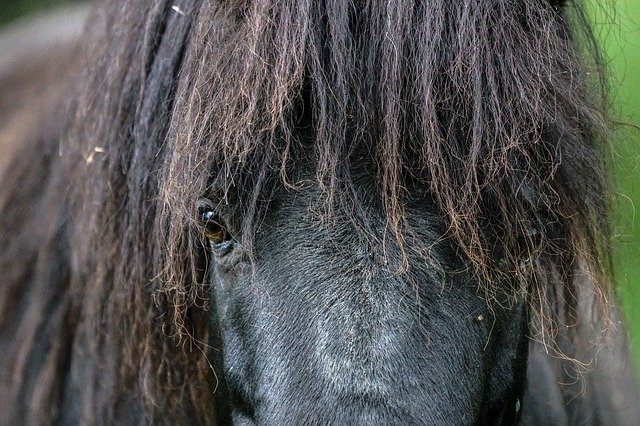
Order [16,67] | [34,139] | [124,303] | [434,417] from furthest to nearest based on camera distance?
[16,67]
[34,139]
[124,303]
[434,417]

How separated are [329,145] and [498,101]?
0.25 metres

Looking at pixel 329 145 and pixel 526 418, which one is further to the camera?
pixel 526 418

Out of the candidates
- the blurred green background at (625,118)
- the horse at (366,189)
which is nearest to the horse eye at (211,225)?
the horse at (366,189)

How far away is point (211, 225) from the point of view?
145cm

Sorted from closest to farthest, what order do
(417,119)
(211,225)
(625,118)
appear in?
(417,119)
(211,225)
(625,118)

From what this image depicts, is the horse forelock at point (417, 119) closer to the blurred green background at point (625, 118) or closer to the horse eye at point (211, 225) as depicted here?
the horse eye at point (211, 225)

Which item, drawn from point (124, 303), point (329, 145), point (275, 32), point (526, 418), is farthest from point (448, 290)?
point (526, 418)

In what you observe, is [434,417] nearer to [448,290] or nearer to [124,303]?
[448,290]

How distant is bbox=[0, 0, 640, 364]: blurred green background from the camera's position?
1.60 metres

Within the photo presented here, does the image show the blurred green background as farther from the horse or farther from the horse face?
the horse face

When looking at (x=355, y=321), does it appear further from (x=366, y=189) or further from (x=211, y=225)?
(x=211, y=225)

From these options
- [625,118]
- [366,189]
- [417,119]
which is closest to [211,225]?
[366,189]

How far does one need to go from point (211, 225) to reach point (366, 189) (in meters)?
0.27

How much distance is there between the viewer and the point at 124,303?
173 cm
